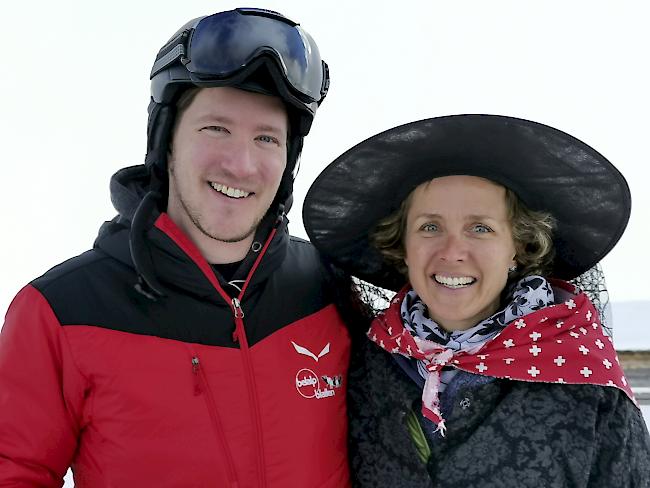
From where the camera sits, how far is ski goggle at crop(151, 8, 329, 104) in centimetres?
212

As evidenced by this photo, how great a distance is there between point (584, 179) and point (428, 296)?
1.93ft

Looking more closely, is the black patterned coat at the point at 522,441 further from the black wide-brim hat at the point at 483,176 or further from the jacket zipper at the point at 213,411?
the black wide-brim hat at the point at 483,176

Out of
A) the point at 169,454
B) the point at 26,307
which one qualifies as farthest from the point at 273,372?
the point at 26,307

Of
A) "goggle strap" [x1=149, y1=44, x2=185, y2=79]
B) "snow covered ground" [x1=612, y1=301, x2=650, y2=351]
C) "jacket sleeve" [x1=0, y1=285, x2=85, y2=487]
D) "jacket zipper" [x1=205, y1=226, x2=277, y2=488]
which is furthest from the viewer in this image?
"snow covered ground" [x1=612, y1=301, x2=650, y2=351]

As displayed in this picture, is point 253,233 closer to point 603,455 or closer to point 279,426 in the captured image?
point 279,426

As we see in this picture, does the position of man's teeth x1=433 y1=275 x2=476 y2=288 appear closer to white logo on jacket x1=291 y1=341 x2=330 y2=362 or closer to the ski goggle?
white logo on jacket x1=291 y1=341 x2=330 y2=362

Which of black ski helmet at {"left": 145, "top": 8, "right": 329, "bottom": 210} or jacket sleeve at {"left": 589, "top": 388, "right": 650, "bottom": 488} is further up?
black ski helmet at {"left": 145, "top": 8, "right": 329, "bottom": 210}

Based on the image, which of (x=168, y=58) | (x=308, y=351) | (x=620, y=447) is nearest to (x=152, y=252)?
(x=308, y=351)

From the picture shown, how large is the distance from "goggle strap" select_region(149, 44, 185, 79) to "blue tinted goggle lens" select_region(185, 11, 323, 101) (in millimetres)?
32

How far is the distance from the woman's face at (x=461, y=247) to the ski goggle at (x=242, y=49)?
0.58 m

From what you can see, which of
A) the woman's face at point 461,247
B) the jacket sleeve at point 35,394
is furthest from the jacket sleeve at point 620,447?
the jacket sleeve at point 35,394

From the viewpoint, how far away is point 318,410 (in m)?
2.07

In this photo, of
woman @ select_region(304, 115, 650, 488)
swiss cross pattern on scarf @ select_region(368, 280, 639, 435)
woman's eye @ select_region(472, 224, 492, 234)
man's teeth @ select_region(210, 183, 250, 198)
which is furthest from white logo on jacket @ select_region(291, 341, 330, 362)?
woman's eye @ select_region(472, 224, 492, 234)

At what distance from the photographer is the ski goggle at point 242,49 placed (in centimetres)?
212
